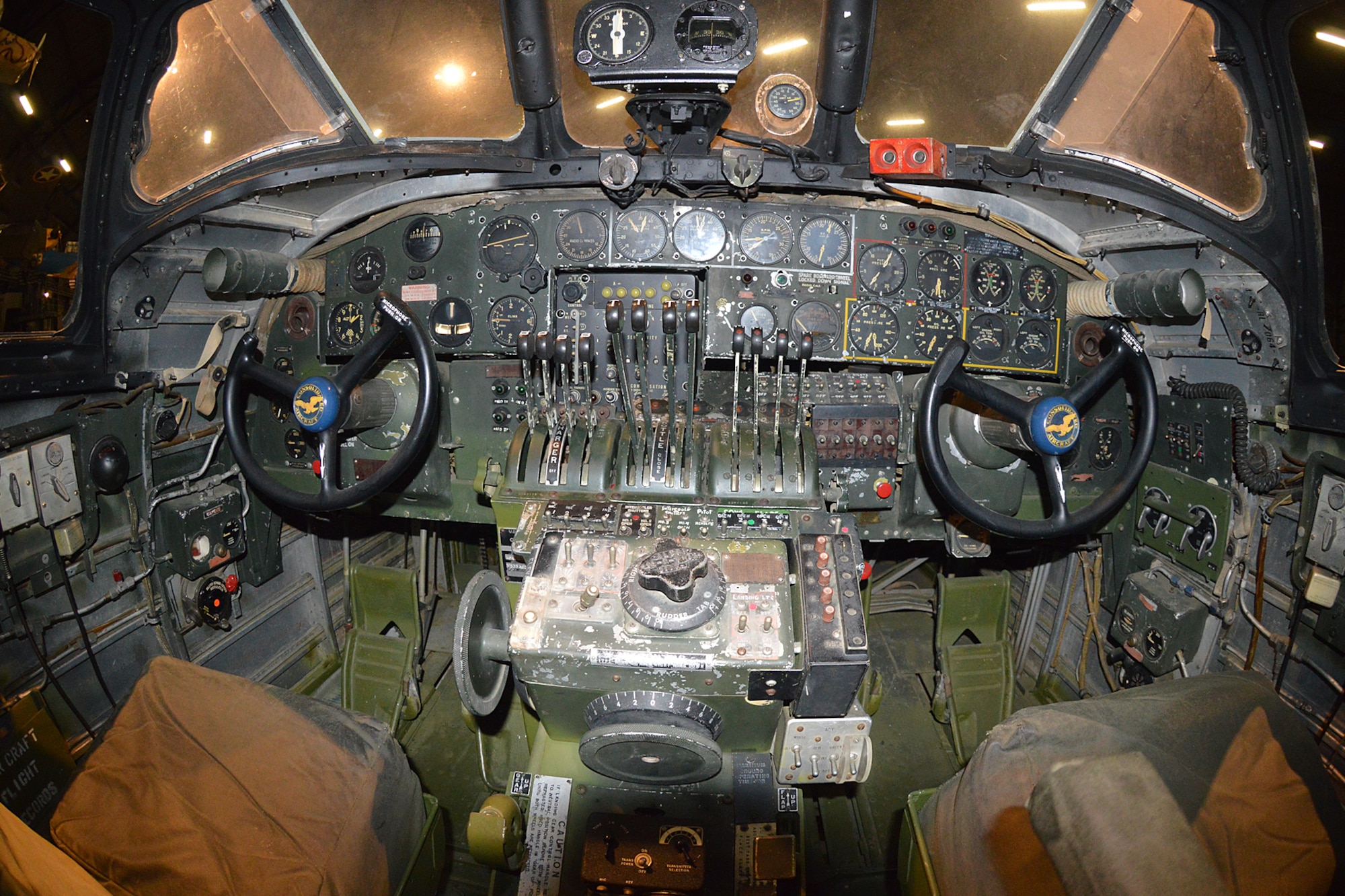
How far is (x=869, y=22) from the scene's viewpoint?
2420 mm

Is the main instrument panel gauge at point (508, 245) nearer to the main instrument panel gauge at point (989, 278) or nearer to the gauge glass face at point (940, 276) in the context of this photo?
the gauge glass face at point (940, 276)

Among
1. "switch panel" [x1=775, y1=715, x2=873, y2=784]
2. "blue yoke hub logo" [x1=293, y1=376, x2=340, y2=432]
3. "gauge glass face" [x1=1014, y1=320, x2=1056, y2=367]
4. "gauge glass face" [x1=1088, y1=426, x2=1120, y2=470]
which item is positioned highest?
"gauge glass face" [x1=1014, y1=320, x2=1056, y2=367]

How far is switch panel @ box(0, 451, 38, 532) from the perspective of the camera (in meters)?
2.23

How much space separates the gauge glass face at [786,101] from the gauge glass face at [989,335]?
1263 millimetres

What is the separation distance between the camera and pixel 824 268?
3172 millimetres

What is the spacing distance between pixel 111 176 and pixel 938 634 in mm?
4292

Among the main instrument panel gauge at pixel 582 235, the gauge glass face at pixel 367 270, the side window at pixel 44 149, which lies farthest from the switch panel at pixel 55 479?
the main instrument panel gauge at pixel 582 235

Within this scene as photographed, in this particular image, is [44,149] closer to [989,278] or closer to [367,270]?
[367,270]

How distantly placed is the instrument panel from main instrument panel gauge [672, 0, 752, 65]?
0.86 m

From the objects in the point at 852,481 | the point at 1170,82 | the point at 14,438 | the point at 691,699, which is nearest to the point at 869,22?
the point at 1170,82

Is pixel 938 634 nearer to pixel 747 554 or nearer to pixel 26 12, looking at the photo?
pixel 747 554

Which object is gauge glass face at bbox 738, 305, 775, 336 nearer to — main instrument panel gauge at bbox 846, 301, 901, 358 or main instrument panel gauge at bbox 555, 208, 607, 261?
main instrument panel gauge at bbox 846, 301, 901, 358

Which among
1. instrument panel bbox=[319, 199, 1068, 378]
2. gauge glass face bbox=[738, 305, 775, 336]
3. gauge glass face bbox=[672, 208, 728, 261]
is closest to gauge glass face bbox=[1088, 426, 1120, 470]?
instrument panel bbox=[319, 199, 1068, 378]

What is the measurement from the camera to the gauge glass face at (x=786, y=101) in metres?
2.75
